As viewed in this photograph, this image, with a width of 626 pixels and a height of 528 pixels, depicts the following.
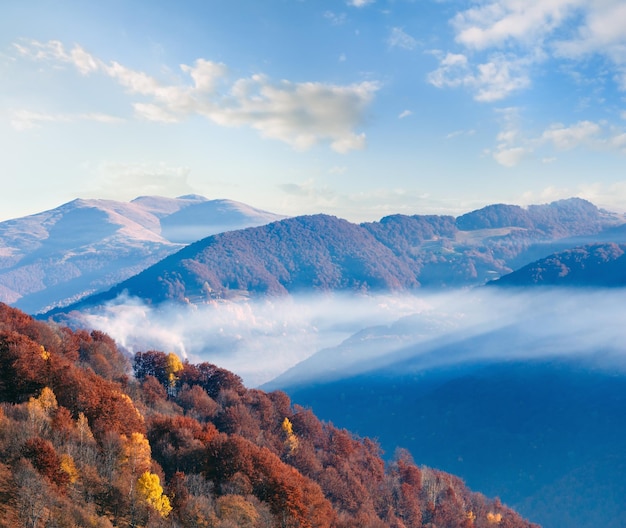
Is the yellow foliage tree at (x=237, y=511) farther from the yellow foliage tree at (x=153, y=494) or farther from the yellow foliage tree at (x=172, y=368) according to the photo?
the yellow foliage tree at (x=172, y=368)

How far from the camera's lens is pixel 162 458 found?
66.6 meters

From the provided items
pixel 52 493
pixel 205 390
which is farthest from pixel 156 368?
pixel 52 493

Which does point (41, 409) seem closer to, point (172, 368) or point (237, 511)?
point (237, 511)

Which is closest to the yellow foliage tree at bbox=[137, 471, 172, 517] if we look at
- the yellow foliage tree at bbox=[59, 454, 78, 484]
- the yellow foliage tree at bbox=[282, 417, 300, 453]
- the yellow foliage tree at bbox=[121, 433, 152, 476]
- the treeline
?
the treeline

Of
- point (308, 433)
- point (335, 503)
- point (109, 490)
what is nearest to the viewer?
point (109, 490)

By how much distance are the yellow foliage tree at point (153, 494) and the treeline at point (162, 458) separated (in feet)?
0.34

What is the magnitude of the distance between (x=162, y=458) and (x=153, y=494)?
14359mm

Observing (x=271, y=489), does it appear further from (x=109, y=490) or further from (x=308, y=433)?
(x=308, y=433)

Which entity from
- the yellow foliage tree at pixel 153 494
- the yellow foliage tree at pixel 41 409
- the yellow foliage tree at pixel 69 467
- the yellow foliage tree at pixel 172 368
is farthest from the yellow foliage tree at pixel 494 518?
the yellow foliage tree at pixel 69 467

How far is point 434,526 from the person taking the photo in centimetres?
10088

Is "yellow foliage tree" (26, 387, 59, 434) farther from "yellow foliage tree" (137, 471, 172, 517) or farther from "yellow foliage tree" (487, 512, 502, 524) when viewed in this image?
"yellow foliage tree" (487, 512, 502, 524)

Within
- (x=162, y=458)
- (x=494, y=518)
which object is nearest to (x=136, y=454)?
(x=162, y=458)

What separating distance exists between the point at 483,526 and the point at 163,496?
8824 centimetres

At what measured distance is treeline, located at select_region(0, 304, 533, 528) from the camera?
162ft
